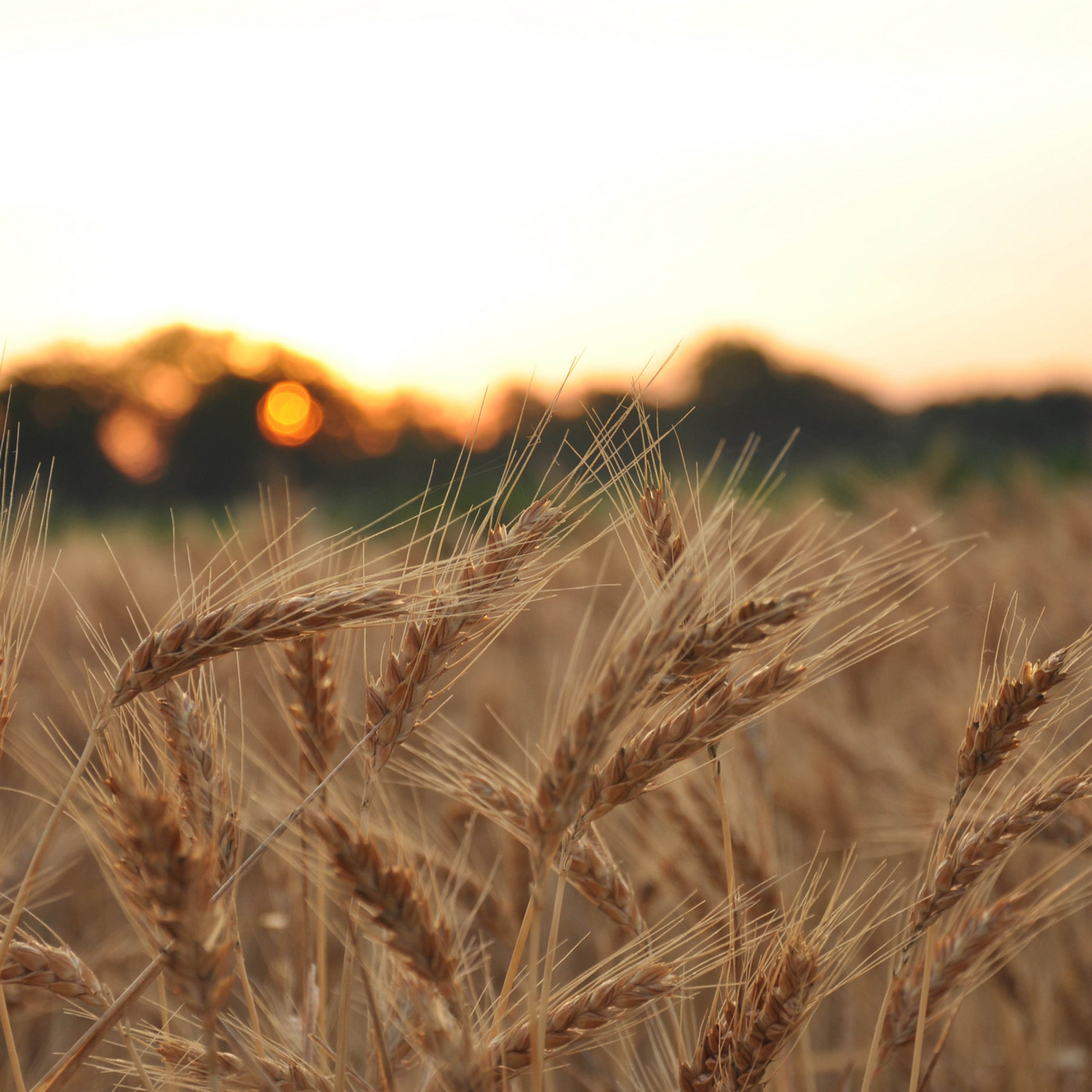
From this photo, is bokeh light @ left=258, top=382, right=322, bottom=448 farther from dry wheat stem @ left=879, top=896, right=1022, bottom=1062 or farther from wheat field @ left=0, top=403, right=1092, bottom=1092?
dry wheat stem @ left=879, top=896, right=1022, bottom=1062

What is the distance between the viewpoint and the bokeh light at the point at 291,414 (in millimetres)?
18984

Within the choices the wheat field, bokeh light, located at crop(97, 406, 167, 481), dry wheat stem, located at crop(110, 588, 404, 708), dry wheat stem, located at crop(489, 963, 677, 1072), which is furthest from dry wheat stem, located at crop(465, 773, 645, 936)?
bokeh light, located at crop(97, 406, 167, 481)

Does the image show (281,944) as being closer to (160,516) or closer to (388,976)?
(388,976)

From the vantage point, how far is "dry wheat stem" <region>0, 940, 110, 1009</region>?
41.1 inches

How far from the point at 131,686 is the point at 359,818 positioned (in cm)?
29

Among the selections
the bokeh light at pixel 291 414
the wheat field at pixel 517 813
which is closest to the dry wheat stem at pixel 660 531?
the wheat field at pixel 517 813

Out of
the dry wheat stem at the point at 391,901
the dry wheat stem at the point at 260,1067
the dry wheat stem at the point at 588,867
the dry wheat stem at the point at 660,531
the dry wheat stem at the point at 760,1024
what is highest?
the dry wheat stem at the point at 660,531

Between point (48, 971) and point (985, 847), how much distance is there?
1.05 m

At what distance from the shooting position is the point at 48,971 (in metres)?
1.05

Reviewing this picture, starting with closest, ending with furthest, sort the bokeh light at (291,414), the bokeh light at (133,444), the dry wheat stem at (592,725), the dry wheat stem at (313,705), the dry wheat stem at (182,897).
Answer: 1. the dry wheat stem at (182,897)
2. the dry wheat stem at (592,725)
3. the dry wheat stem at (313,705)
4. the bokeh light at (291,414)
5. the bokeh light at (133,444)

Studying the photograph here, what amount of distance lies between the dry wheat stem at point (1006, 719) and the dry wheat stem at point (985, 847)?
4 centimetres

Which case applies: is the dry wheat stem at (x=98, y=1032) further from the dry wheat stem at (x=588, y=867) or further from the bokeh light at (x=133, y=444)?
the bokeh light at (x=133, y=444)

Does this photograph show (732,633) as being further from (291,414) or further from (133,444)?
(133,444)

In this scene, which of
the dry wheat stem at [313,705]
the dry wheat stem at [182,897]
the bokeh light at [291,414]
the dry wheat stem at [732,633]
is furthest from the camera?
the bokeh light at [291,414]
